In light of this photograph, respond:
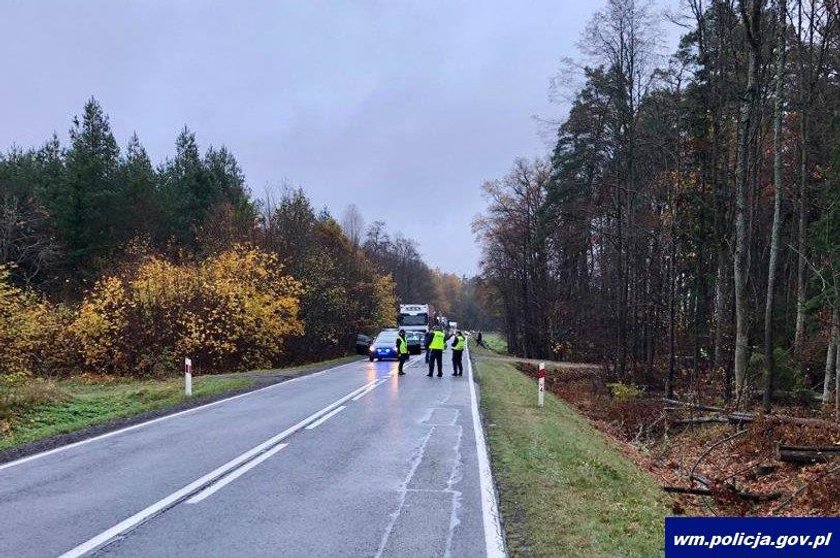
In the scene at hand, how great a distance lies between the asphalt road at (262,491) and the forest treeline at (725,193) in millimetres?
10060

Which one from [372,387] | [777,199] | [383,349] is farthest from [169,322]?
[777,199]

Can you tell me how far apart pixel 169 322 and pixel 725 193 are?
22990 mm

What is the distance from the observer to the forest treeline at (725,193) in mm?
18016

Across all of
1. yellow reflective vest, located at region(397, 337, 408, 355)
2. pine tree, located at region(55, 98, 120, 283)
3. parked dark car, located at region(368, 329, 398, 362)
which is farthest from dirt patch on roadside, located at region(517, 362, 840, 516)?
pine tree, located at region(55, 98, 120, 283)

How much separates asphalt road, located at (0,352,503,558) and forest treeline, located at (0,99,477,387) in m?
10.9

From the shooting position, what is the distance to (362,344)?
45.5 meters

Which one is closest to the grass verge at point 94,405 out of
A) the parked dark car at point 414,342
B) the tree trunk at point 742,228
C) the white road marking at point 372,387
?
the white road marking at point 372,387

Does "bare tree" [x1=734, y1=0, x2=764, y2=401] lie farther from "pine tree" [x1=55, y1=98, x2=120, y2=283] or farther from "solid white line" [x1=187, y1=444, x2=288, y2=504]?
"pine tree" [x1=55, y1=98, x2=120, y2=283]

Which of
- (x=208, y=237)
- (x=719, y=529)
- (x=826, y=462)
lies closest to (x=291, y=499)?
(x=719, y=529)

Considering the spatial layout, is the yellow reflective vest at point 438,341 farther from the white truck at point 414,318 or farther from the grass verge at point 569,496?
the white truck at point 414,318

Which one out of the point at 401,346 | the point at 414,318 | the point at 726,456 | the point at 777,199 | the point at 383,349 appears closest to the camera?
the point at 726,456

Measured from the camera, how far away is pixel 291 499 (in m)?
7.38

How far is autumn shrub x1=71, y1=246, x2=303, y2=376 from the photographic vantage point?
29312 millimetres

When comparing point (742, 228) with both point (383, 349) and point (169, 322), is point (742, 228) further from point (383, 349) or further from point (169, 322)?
point (169, 322)
